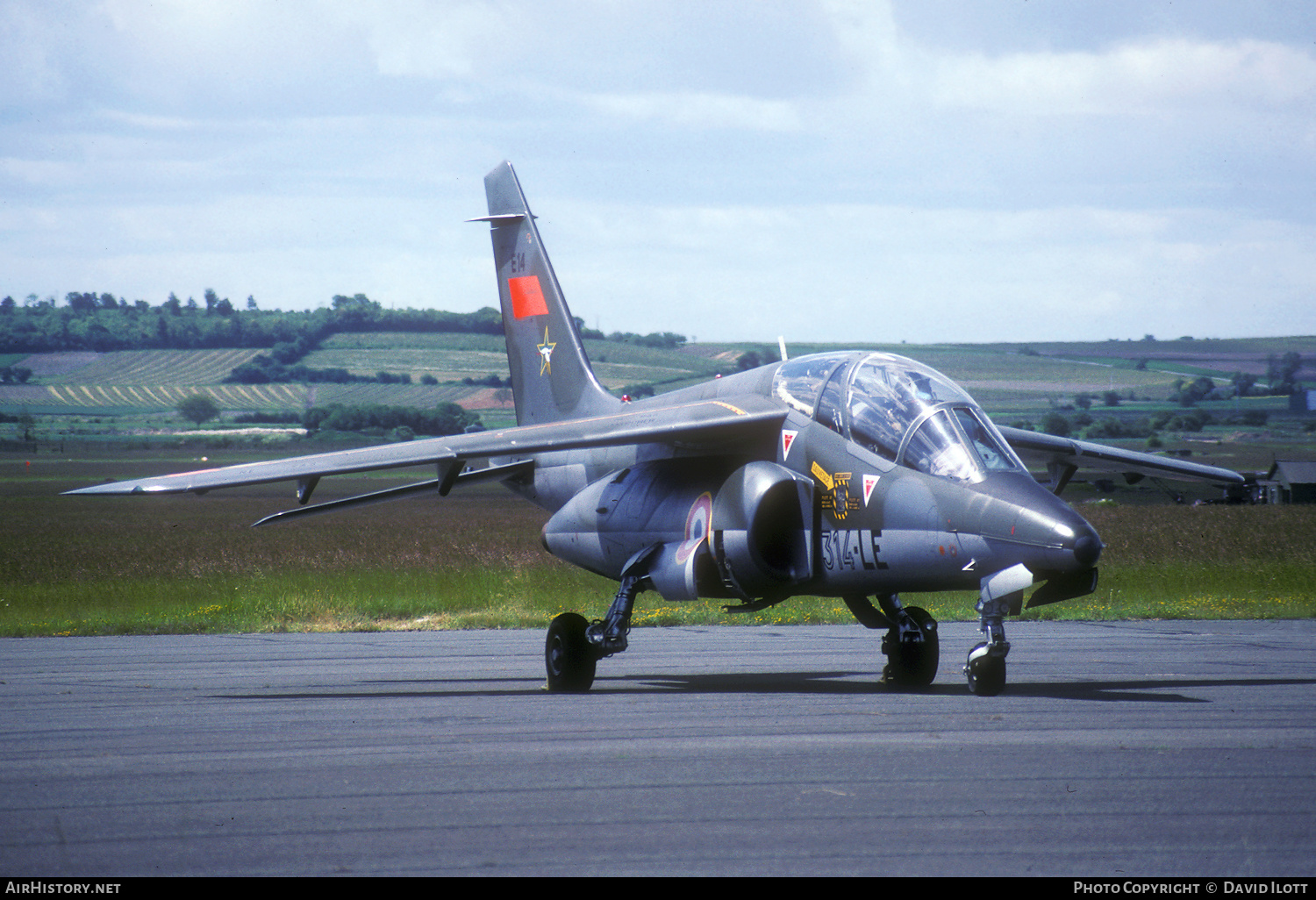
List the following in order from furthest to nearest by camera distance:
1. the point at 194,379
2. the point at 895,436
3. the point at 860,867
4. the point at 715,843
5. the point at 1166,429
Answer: the point at 194,379 < the point at 1166,429 < the point at 895,436 < the point at 715,843 < the point at 860,867

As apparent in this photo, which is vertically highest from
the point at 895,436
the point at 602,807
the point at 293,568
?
the point at 895,436

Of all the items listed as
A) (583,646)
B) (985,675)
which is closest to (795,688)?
(583,646)

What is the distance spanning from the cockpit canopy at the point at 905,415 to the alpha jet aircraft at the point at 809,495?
0.06 ft

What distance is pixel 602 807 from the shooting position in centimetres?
696

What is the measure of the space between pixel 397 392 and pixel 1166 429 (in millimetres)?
65908

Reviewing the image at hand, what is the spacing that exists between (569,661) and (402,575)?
2007 centimetres

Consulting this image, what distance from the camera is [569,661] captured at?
12969mm

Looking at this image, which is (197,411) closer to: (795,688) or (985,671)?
(795,688)

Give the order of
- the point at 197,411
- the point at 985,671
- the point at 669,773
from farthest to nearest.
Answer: the point at 197,411 → the point at 985,671 → the point at 669,773

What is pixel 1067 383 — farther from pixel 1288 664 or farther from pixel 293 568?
pixel 1288 664

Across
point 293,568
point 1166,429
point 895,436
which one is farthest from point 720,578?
point 1166,429

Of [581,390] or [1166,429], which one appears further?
[1166,429]

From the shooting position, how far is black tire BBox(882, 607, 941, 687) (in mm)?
12578

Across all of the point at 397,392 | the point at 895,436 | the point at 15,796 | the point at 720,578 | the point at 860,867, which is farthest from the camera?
the point at 397,392
